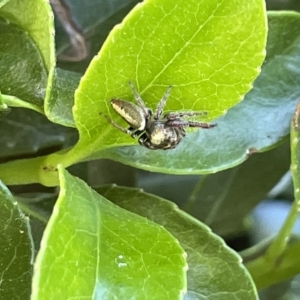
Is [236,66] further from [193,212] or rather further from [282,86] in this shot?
[193,212]

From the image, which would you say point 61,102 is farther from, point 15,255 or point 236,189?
point 236,189

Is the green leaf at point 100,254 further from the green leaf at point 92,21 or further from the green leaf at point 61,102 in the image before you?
the green leaf at point 92,21

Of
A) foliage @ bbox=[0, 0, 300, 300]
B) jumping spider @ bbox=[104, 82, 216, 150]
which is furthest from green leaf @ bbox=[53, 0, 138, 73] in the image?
jumping spider @ bbox=[104, 82, 216, 150]

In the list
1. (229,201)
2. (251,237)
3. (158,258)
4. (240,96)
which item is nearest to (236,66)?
(240,96)

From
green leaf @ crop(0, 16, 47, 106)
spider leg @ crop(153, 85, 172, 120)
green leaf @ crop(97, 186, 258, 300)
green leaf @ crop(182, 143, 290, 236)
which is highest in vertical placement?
green leaf @ crop(0, 16, 47, 106)

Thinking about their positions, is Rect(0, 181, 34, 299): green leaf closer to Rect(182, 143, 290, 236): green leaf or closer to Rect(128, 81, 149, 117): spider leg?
Rect(128, 81, 149, 117): spider leg
